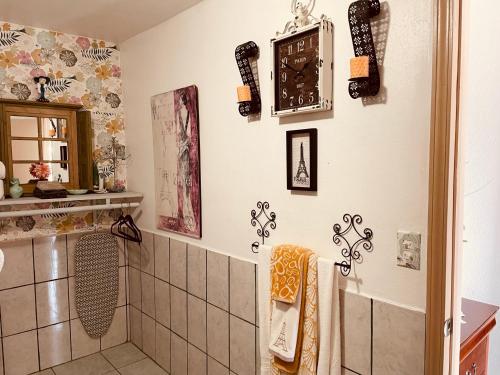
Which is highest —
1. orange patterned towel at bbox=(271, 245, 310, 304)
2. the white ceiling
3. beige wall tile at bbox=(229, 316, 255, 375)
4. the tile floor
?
the white ceiling

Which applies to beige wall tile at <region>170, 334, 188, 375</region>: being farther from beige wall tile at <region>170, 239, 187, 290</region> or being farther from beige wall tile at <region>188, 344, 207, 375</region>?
beige wall tile at <region>170, 239, 187, 290</region>

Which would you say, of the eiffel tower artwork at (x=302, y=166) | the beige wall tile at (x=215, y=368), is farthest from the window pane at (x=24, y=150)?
the eiffel tower artwork at (x=302, y=166)

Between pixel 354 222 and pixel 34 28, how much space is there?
215 centimetres

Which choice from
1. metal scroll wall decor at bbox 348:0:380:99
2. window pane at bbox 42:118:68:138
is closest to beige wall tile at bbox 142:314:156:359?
window pane at bbox 42:118:68:138

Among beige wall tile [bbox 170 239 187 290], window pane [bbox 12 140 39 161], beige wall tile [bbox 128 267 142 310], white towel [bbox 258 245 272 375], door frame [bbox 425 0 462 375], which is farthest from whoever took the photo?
beige wall tile [bbox 128 267 142 310]

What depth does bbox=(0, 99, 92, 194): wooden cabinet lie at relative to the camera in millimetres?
2111

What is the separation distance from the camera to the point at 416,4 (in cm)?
105

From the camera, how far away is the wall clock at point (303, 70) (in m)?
1.25

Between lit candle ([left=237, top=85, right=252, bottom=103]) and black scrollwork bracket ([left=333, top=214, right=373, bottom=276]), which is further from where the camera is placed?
lit candle ([left=237, top=85, right=252, bottom=103])

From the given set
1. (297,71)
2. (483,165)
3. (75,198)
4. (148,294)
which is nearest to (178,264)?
(148,294)

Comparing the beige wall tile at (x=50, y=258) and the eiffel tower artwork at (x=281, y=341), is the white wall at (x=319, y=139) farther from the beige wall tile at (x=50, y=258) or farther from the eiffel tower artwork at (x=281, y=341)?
the beige wall tile at (x=50, y=258)

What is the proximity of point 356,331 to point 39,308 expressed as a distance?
1.93 m

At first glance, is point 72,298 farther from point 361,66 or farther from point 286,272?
point 361,66

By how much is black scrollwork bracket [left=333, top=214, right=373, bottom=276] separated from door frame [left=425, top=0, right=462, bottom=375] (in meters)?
0.21
